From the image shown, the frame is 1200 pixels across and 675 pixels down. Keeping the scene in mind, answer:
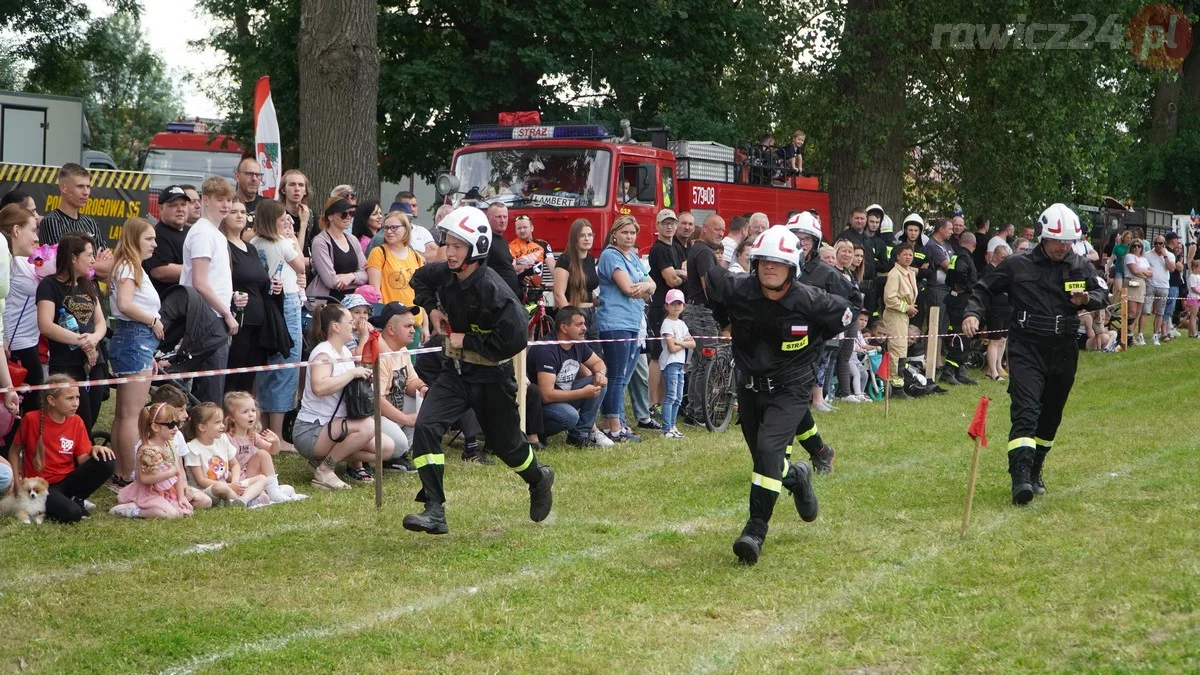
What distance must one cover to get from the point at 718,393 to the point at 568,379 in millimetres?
2282

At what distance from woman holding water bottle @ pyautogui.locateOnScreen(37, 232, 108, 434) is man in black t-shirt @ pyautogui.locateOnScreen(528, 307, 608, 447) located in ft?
12.9

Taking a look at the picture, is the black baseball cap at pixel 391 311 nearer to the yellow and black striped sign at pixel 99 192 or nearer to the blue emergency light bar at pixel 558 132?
the blue emergency light bar at pixel 558 132

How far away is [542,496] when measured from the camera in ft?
28.7

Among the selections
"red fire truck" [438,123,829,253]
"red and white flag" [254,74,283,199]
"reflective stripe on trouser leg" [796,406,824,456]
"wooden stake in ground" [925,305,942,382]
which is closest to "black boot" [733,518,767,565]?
"reflective stripe on trouser leg" [796,406,824,456]

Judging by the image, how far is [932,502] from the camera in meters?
9.79

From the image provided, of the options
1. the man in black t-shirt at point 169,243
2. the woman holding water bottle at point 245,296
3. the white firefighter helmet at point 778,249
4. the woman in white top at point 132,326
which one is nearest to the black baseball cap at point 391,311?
the woman holding water bottle at point 245,296

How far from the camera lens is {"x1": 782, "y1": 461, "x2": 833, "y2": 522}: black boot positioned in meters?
8.53

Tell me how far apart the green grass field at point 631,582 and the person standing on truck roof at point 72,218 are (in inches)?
81.0

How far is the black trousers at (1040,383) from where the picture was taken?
988 cm

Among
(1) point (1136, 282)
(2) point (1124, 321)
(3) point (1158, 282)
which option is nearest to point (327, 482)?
(2) point (1124, 321)

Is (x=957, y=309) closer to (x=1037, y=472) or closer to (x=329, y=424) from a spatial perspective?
(x=1037, y=472)

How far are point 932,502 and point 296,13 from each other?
20.6 m

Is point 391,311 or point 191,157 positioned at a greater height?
point 191,157

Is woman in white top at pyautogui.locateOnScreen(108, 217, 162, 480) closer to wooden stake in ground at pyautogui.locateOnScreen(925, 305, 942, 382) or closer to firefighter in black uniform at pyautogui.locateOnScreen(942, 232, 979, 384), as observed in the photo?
wooden stake in ground at pyautogui.locateOnScreen(925, 305, 942, 382)
